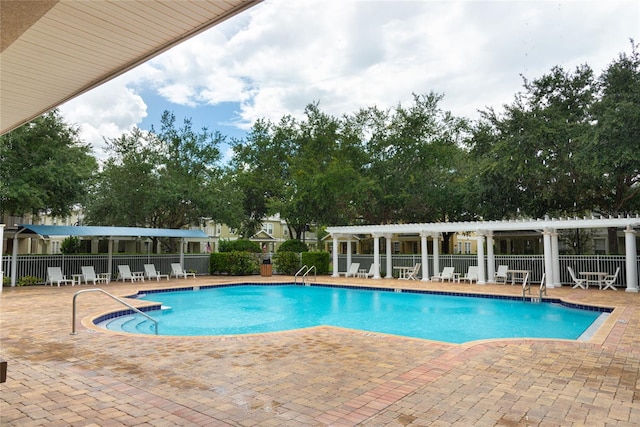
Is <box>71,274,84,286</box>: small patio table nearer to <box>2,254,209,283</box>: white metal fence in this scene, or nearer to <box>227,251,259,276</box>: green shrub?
<box>2,254,209,283</box>: white metal fence

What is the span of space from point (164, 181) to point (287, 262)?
8539 mm

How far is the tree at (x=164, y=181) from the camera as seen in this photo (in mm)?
25141

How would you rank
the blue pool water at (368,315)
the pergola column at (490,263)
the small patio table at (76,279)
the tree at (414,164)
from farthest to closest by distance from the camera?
the tree at (414,164) < the pergola column at (490,263) < the small patio table at (76,279) < the blue pool water at (368,315)

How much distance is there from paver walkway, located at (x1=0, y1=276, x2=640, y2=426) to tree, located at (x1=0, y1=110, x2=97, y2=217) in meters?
A: 11.3

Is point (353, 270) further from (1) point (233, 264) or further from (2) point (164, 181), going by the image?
(2) point (164, 181)

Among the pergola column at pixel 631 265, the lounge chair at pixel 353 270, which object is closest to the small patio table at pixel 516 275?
the pergola column at pixel 631 265

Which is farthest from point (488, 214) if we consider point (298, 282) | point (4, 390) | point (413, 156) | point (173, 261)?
point (4, 390)

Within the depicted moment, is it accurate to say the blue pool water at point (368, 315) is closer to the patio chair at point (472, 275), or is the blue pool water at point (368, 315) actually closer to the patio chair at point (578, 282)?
the patio chair at point (472, 275)

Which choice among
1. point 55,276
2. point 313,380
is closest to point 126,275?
point 55,276

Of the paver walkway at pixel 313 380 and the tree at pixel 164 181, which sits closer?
the paver walkway at pixel 313 380

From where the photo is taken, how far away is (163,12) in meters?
2.86

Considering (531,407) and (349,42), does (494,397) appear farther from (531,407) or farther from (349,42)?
(349,42)

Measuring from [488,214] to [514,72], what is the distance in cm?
766

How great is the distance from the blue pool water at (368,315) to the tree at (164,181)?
9.05 metres
